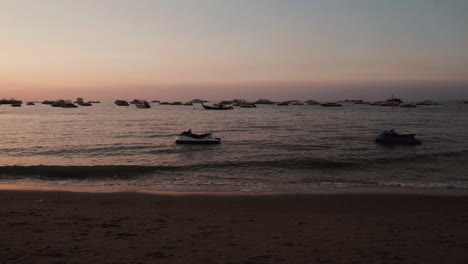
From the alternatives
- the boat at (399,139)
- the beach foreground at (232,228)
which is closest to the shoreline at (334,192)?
the beach foreground at (232,228)

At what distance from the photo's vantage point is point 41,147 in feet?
96.0

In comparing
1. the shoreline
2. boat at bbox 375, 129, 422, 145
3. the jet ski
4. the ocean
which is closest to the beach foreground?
the shoreline

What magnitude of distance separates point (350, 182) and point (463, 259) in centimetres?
1045

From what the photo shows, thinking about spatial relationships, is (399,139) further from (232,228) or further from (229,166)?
(232,228)

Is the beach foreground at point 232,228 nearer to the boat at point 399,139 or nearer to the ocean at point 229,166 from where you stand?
the ocean at point 229,166

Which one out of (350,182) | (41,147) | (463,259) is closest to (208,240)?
(463,259)

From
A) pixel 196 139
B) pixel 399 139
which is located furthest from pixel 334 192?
pixel 399 139

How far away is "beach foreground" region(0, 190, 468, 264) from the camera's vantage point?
6.67 metres

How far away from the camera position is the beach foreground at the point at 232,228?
6668 millimetres

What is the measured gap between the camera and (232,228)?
8.74 m

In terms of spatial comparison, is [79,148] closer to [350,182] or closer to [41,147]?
[41,147]

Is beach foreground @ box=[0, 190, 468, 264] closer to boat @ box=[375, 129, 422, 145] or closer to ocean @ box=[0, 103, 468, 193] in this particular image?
ocean @ box=[0, 103, 468, 193]

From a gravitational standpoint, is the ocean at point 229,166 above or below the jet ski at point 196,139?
below

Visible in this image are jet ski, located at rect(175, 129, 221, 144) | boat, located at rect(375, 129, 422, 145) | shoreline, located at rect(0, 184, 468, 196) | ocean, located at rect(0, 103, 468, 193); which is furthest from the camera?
boat, located at rect(375, 129, 422, 145)
